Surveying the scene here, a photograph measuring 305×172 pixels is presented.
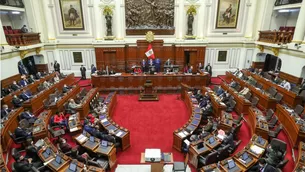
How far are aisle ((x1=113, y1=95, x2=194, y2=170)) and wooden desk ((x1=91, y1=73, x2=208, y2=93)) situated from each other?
995mm

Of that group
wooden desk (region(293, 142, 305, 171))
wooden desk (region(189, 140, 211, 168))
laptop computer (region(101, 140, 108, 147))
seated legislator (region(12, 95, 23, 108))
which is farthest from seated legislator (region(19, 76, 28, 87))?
wooden desk (region(293, 142, 305, 171))

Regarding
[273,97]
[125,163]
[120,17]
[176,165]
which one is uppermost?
[120,17]

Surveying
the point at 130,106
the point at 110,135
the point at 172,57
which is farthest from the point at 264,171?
the point at 172,57

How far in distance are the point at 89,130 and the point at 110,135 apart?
1030 mm

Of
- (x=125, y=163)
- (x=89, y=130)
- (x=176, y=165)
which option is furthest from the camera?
(x=89, y=130)

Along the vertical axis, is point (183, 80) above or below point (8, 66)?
below

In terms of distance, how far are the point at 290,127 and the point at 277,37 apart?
8341 millimetres

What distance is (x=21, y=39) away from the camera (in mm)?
13953

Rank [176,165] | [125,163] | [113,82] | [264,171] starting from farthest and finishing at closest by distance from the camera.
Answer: [113,82]
[125,163]
[176,165]
[264,171]

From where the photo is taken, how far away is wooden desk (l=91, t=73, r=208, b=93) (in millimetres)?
14922

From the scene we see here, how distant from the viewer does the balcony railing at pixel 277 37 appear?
1317 cm

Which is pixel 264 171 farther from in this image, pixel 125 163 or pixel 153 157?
pixel 125 163

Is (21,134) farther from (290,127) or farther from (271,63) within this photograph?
(271,63)

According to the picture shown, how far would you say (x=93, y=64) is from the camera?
18.2 metres
